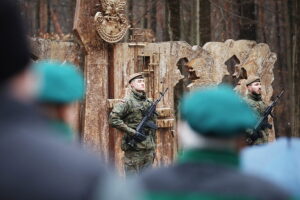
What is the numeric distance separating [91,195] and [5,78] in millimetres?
424

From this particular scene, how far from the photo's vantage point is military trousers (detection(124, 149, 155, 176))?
11.8 metres

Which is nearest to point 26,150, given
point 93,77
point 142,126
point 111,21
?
point 142,126

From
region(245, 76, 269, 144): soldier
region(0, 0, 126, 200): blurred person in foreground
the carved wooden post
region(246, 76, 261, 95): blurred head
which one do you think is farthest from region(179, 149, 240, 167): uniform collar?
the carved wooden post

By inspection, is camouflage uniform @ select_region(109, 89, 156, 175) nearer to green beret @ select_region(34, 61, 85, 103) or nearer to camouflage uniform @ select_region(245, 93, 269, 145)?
camouflage uniform @ select_region(245, 93, 269, 145)

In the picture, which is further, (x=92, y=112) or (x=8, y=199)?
(x=92, y=112)

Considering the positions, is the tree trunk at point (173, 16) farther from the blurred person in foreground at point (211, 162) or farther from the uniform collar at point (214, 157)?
the uniform collar at point (214, 157)

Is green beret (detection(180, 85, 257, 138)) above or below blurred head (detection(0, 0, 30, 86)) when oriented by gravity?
below

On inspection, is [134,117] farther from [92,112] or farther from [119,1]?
[119,1]

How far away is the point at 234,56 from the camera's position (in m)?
15.6

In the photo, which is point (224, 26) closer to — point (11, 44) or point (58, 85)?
point (58, 85)

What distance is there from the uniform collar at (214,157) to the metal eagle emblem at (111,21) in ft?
33.7

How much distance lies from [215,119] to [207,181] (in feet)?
0.83

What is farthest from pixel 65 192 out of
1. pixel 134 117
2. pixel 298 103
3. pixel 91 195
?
pixel 298 103

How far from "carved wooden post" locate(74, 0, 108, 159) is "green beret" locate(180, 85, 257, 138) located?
394 inches
